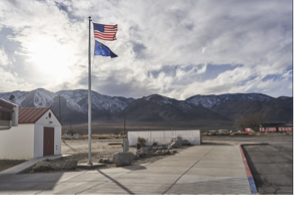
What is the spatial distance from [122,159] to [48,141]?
934 centimetres

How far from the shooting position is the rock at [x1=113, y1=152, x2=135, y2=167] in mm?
14031

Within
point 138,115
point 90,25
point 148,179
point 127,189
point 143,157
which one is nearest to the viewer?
point 127,189

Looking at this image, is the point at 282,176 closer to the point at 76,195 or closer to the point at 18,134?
the point at 76,195

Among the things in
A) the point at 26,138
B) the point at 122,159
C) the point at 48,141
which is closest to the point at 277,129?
the point at 48,141

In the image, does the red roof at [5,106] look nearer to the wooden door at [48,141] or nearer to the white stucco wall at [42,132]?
the white stucco wall at [42,132]

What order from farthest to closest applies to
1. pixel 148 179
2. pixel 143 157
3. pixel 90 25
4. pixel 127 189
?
pixel 143 157 < pixel 90 25 < pixel 148 179 < pixel 127 189

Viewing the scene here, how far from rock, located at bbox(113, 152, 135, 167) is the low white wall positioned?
777 centimetres

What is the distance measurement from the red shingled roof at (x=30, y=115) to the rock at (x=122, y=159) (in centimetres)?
801

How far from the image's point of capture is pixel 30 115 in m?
20.3

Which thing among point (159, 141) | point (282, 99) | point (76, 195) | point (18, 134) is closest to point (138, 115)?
point (282, 99)

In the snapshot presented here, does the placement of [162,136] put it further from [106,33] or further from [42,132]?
[106,33]

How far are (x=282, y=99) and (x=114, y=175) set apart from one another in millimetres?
202297

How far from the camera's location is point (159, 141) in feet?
121

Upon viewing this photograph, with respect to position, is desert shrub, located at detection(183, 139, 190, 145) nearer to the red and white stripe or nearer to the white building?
the white building
